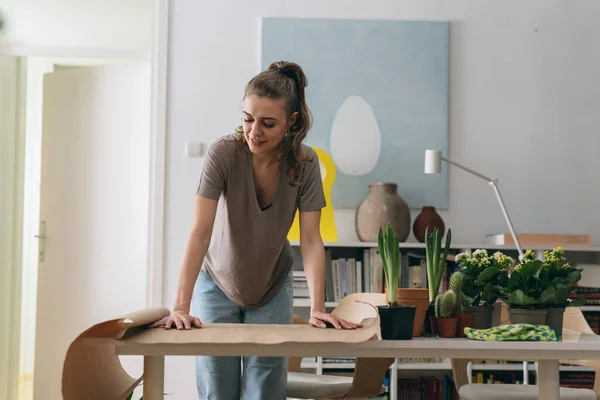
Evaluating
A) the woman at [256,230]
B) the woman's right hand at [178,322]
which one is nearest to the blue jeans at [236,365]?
the woman at [256,230]

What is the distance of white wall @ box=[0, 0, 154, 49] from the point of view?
14.5ft

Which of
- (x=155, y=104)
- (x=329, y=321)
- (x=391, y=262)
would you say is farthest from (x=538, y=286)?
(x=155, y=104)

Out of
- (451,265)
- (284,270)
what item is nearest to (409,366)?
(451,265)

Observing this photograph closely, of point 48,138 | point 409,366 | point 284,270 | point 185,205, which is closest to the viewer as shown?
point 284,270

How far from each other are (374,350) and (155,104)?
2.83 metres

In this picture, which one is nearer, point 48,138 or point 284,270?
point 284,270

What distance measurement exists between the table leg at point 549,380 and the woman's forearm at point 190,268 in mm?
885

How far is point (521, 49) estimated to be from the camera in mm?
4293

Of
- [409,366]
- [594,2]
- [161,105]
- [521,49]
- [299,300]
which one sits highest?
[594,2]

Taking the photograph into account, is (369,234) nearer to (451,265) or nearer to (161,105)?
(451,265)

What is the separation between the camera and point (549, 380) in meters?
1.79

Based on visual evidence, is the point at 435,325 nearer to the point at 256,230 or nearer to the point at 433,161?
the point at 256,230

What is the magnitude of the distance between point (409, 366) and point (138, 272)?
158 centimetres

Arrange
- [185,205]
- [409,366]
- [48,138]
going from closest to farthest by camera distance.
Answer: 1. [409,366]
2. [185,205]
3. [48,138]
